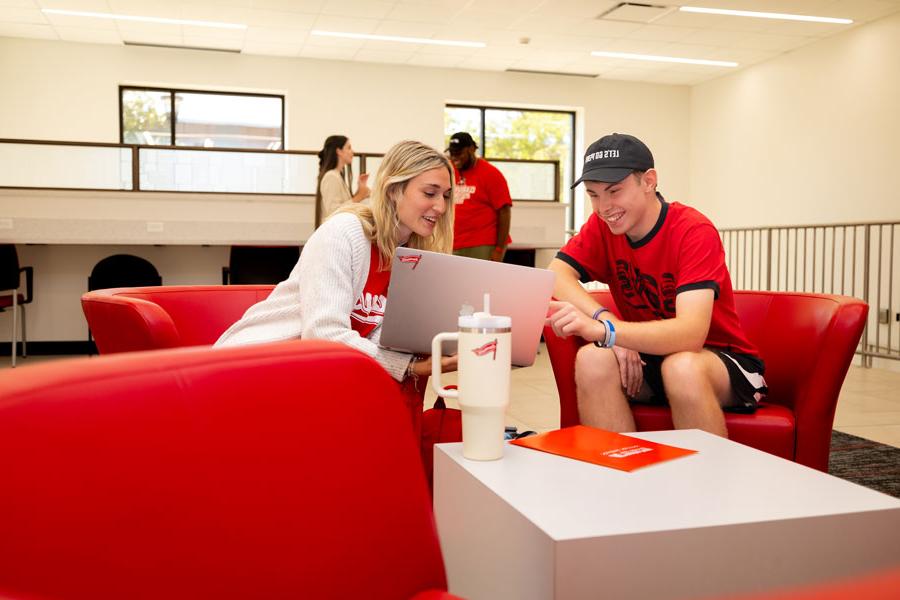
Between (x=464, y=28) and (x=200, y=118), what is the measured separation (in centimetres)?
313

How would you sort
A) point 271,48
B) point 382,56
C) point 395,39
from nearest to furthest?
point 395,39, point 271,48, point 382,56

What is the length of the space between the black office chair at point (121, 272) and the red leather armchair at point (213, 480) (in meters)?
4.90

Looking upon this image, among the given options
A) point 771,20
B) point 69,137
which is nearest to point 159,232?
point 69,137

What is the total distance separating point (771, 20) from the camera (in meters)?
6.71

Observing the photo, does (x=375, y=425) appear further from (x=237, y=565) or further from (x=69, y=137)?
(x=69, y=137)

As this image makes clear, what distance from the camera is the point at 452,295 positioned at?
1416 mm

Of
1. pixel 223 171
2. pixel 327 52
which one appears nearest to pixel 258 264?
pixel 223 171

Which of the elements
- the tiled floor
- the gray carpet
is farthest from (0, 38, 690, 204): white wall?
the gray carpet

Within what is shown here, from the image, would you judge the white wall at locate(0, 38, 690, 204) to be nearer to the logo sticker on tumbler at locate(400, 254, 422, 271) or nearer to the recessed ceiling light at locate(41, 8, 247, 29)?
the recessed ceiling light at locate(41, 8, 247, 29)

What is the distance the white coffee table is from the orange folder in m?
0.03

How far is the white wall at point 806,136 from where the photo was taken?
655cm

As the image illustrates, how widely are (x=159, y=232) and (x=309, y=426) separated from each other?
499cm

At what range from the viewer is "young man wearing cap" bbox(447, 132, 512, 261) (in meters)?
4.71

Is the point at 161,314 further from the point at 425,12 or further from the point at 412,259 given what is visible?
the point at 425,12
